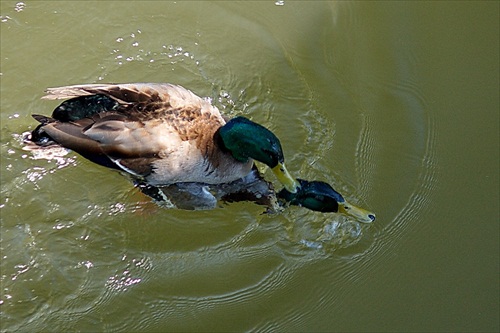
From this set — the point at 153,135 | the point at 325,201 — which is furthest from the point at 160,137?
the point at 325,201

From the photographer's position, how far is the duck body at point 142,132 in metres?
3.94

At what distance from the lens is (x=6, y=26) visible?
500cm

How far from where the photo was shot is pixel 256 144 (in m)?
3.98

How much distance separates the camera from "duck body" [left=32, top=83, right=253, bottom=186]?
155 inches

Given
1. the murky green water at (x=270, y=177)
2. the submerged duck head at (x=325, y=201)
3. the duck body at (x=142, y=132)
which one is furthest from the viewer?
the murky green water at (x=270, y=177)

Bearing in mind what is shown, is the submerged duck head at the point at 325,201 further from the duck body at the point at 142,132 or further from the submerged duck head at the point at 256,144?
the duck body at the point at 142,132

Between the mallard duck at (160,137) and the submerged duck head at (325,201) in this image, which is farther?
the submerged duck head at (325,201)

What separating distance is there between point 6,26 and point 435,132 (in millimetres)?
3169

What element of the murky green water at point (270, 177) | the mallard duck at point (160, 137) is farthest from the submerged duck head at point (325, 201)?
the murky green water at point (270, 177)

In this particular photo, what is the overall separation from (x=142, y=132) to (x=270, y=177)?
1.00 m

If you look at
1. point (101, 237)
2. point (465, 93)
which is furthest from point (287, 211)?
point (465, 93)

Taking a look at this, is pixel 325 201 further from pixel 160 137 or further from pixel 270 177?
pixel 160 137

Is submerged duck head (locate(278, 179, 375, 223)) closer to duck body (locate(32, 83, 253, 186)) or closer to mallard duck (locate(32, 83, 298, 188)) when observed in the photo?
mallard duck (locate(32, 83, 298, 188))

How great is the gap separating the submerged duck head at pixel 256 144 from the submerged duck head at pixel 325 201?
0.06m
